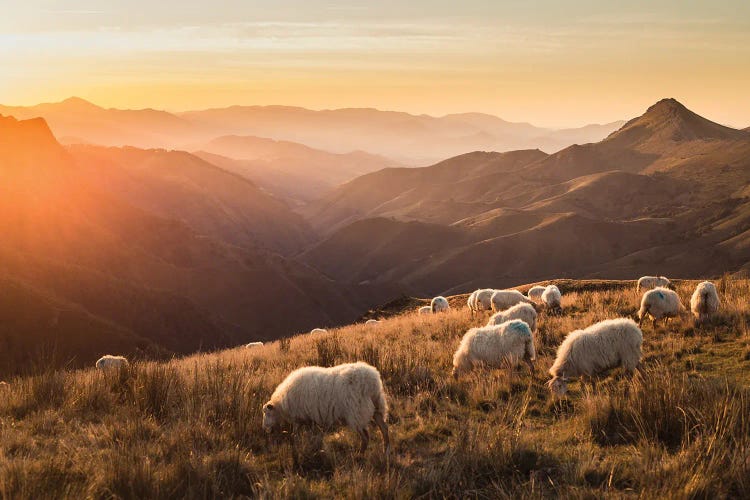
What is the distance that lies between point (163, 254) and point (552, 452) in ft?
312

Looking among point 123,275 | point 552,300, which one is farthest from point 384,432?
point 123,275

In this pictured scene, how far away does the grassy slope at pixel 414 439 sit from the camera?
4495 mm

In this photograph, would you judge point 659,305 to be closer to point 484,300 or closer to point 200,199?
point 484,300

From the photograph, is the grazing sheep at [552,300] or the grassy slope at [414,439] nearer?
the grassy slope at [414,439]

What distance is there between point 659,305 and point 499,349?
14.3ft

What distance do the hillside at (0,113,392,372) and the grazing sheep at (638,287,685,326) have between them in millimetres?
45927

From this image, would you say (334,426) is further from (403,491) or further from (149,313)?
(149,313)

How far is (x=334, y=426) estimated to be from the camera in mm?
6938

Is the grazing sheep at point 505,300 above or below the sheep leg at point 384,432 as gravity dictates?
below

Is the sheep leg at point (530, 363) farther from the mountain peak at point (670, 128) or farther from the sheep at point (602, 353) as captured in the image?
the mountain peak at point (670, 128)

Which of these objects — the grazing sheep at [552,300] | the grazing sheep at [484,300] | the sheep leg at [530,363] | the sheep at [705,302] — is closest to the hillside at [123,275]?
the grazing sheep at [484,300]

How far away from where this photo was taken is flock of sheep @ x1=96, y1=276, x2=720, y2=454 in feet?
20.2

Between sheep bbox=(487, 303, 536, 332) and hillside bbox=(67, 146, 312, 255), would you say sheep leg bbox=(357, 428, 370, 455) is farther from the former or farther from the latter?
hillside bbox=(67, 146, 312, 255)

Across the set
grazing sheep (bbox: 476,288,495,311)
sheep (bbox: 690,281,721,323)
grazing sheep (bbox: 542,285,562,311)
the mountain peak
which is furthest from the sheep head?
the mountain peak
